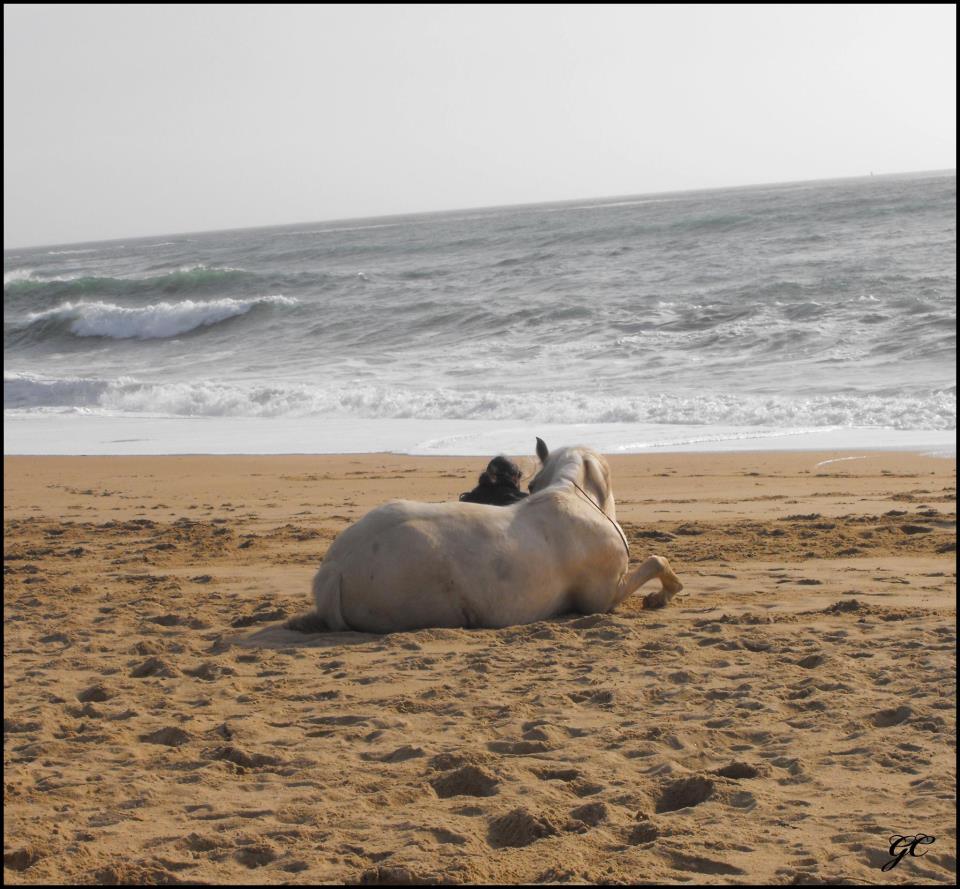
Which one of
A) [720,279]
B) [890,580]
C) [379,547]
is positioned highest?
[720,279]

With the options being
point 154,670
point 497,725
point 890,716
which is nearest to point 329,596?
point 154,670

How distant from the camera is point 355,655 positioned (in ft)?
18.4

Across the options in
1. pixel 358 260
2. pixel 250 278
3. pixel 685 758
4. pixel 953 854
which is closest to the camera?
pixel 953 854

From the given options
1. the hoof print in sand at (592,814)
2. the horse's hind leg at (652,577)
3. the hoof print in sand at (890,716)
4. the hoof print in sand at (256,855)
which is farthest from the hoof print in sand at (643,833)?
the horse's hind leg at (652,577)

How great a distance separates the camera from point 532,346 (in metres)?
22.6

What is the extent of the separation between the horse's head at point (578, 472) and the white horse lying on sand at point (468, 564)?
0.15 metres

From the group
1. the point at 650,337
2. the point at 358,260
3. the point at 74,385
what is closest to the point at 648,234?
the point at 358,260

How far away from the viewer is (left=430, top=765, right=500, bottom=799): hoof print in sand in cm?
389

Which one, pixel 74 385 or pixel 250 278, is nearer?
pixel 74 385

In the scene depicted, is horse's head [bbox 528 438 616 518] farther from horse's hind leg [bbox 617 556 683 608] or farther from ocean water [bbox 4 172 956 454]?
ocean water [bbox 4 172 956 454]

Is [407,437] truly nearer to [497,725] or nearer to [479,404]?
[479,404]

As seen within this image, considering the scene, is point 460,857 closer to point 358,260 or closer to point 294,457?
point 294,457

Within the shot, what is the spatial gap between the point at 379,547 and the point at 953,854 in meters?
3.22

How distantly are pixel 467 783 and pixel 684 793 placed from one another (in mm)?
728
